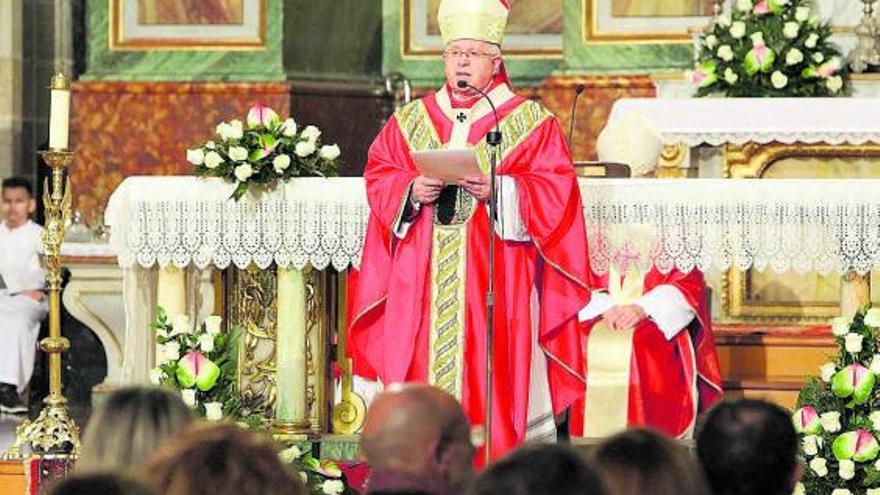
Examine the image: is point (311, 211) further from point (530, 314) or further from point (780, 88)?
point (780, 88)

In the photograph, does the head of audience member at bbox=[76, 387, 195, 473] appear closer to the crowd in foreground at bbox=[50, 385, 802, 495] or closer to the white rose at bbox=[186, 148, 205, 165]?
the crowd in foreground at bbox=[50, 385, 802, 495]

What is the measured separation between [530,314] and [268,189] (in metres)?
1.30

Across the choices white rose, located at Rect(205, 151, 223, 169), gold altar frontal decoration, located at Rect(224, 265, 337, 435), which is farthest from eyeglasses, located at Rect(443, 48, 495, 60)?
gold altar frontal decoration, located at Rect(224, 265, 337, 435)

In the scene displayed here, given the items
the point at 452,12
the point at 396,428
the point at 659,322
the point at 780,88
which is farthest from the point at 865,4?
the point at 396,428

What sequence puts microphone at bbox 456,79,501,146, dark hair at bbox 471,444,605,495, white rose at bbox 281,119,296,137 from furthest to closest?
white rose at bbox 281,119,296,137 → microphone at bbox 456,79,501,146 → dark hair at bbox 471,444,605,495

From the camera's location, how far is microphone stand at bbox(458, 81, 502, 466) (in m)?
8.93

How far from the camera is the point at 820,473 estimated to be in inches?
370

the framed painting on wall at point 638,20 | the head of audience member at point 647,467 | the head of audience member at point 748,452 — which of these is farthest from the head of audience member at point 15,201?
the head of audience member at point 647,467

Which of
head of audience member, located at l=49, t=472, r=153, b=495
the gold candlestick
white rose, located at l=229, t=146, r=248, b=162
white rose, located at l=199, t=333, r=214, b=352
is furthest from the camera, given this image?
white rose, located at l=229, t=146, r=248, b=162

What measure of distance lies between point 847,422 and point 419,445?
4.42 m

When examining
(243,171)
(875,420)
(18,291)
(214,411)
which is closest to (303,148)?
(243,171)

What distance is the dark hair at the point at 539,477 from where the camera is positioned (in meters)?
4.55

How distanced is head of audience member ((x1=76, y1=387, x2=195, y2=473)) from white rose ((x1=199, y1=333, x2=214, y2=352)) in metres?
4.13

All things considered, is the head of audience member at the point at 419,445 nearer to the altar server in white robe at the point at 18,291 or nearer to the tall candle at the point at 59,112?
the tall candle at the point at 59,112
